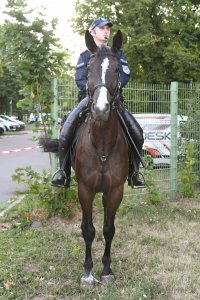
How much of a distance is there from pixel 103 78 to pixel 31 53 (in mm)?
3087

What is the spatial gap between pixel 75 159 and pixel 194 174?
Answer: 17.8 feet

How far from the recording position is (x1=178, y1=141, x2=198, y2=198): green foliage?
32.0 ft

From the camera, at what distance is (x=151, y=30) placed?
2312cm

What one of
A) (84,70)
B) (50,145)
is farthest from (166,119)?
(84,70)

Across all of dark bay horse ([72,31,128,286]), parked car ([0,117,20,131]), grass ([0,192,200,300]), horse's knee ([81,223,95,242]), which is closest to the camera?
dark bay horse ([72,31,128,286])

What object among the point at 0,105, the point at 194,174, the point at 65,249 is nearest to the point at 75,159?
the point at 65,249

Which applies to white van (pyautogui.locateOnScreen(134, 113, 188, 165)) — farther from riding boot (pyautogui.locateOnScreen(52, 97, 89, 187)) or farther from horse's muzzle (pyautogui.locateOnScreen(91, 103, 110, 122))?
horse's muzzle (pyautogui.locateOnScreen(91, 103, 110, 122))

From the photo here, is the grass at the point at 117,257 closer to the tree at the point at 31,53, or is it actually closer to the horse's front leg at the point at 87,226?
the horse's front leg at the point at 87,226

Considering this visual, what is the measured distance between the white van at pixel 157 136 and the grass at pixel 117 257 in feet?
5.10

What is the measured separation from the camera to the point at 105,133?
190 inches

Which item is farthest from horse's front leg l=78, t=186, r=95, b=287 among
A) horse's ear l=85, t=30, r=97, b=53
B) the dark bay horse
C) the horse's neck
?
horse's ear l=85, t=30, r=97, b=53

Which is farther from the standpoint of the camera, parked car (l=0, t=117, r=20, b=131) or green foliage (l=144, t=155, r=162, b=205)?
parked car (l=0, t=117, r=20, b=131)

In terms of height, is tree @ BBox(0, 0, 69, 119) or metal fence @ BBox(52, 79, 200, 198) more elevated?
tree @ BBox(0, 0, 69, 119)

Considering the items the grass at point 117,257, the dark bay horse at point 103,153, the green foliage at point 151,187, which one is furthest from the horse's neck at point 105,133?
the green foliage at point 151,187
